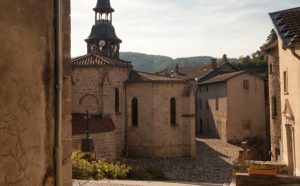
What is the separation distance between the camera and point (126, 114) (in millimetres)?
26906

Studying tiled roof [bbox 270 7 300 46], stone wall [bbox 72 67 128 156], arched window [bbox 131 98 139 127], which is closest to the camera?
tiled roof [bbox 270 7 300 46]

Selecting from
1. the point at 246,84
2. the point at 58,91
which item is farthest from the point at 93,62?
the point at 58,91

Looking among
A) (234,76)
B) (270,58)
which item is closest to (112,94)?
(270,58)

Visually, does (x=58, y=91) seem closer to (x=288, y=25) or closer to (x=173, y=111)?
→ (x=288, y=25)

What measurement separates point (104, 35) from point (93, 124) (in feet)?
36.2

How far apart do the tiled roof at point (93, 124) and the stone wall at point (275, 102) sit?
10791mm

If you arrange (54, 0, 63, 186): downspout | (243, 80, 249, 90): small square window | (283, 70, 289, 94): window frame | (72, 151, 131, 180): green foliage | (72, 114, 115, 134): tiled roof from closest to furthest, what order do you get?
(54, 0, 63, 186): downspout < (72, 151, 131, 180): green foliage < (283, 70, 289, 94): window frame < (72, 114, 115, 134): tiled roof < (243, 80, 249, 90): small square window

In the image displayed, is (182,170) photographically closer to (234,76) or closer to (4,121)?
(234,76)

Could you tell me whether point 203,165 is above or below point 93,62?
below

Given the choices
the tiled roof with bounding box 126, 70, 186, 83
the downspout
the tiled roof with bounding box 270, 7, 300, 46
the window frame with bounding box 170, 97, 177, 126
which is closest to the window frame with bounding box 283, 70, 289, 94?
the tiled roof with bounding box 270, 7, 300, 46

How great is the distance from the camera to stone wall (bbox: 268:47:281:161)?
66.3ft

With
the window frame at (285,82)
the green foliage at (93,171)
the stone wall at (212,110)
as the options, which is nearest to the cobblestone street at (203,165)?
the green foliage at (93,171)

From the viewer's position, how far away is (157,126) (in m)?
26.8

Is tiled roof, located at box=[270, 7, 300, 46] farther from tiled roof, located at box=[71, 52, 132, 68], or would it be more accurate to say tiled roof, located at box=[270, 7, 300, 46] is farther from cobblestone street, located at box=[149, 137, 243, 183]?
tiled roof, located at box=[71, 52, 132, 68]
